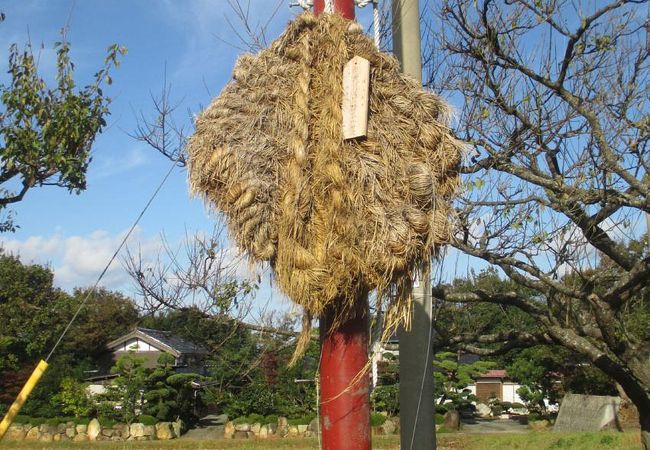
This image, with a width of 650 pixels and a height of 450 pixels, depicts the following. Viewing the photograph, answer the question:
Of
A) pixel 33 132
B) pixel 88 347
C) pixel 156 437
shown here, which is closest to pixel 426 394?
pixel 33 132

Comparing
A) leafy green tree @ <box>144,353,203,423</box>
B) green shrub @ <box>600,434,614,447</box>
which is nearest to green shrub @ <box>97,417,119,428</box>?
leafy green tree @ <box>144,353,203,423</box>

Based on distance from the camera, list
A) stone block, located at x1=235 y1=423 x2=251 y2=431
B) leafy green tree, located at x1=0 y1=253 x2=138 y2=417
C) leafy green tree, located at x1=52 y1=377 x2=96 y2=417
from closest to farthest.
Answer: stone block, located at x1=235 y1=423 x2=251 y2=431, leafy green tree, located at x1=52 y1=377 x2=96 y2=417, leafy green tree, located at x1=0 y1=253 x2=138 y2=417

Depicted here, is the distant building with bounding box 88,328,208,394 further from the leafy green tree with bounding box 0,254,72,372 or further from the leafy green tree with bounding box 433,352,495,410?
the leafy green tree with bounding box 433,352,495,410

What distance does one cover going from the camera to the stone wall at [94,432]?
25.7 meters

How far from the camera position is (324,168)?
2.65 m

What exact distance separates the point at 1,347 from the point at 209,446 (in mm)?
11387

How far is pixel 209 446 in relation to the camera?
22250 millimetres

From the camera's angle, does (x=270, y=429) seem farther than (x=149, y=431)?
Yes

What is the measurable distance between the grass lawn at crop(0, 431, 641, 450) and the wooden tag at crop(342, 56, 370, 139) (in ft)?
49.0

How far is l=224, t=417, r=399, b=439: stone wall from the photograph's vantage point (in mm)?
25922

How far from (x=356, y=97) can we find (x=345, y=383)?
111cm

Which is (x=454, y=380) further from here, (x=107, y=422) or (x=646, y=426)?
(x=646, y=426)

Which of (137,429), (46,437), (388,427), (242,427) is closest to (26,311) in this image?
(46,437)

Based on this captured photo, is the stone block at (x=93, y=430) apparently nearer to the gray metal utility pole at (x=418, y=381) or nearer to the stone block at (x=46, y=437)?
the stone block at (x=46, y=437)
